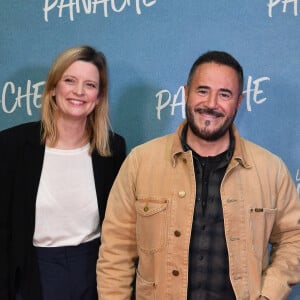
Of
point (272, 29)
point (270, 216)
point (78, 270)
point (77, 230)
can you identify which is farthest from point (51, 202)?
point (272, 29)

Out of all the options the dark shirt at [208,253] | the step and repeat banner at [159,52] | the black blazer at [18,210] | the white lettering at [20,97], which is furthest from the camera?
the white lettering at [20,97]

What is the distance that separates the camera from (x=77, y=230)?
1404 mm

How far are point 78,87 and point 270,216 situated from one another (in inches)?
26.6

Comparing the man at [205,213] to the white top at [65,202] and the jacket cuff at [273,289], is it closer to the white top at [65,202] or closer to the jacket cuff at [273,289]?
the jacket cuff at [273,289]

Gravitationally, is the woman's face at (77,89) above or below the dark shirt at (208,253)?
above

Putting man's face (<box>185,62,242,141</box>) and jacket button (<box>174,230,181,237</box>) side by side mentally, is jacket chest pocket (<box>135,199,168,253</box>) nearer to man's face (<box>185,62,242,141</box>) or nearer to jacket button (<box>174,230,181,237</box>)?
jacket button (<box>174,230,181,237</box>)

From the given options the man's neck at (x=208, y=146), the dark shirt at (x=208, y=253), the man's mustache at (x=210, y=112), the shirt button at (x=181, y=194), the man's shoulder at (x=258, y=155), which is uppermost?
the man's mustache at (x=210, y=112)

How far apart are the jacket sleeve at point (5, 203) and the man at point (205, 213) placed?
0.96ft

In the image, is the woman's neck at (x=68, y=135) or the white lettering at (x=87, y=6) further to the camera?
the white lettering at (x=87, y=6)

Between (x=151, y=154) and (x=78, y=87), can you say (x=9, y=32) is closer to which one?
(x=78, y=87)

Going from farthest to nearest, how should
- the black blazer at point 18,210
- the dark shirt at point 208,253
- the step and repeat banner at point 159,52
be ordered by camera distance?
the step and repeat banner at point 159,52 < the black blazer at point 18,210 < the dark shirt at point 208,253

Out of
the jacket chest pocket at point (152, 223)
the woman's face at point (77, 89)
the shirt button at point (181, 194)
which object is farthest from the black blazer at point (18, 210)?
the shirt button at point (181, 194)

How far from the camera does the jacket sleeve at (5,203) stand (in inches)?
53.9

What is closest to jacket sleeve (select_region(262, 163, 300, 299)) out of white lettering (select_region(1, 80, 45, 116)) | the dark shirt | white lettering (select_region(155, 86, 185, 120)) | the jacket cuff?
the jacket cuff
